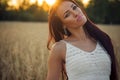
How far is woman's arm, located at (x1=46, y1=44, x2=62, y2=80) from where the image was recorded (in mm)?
3096

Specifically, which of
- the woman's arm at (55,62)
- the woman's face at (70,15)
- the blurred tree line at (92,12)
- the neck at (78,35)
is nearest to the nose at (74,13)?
the woman's face at (70,15)

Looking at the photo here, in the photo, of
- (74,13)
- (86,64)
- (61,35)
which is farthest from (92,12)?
(86,64)

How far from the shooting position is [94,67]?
3.04 m

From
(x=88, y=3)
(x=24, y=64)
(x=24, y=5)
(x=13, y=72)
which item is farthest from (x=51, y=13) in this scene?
(x=24, y=5)

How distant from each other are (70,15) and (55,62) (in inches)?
14.2

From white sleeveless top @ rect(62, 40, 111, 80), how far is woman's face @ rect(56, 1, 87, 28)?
17 centimetres

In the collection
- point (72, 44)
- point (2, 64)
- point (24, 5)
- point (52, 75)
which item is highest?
point (72, 44)

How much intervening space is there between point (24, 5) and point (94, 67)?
59928 mm

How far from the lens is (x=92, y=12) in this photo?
174 feet

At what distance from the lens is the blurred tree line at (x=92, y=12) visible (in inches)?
1993

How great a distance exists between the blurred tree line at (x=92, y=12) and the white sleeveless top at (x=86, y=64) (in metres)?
46.1

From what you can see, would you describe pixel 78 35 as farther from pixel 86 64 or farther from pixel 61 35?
pixel 86 64

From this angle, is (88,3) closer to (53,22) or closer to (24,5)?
(24,5)

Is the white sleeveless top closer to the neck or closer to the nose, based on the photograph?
the neck
